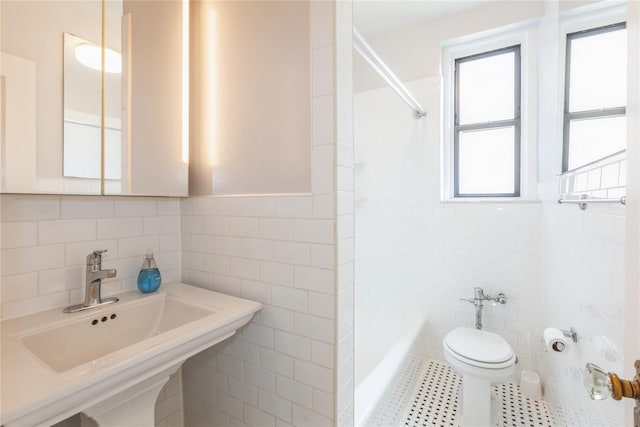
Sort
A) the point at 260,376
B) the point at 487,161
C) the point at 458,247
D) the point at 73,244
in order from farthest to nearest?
the point at 487,161 < the point at 458,247 < the point at 260,376 < the point at 73,244

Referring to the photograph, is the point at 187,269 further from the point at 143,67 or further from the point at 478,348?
the point at 478,348

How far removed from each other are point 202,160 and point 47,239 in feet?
2.02

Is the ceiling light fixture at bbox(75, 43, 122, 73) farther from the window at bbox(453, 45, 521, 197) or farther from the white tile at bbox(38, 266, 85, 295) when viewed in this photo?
the window at bbox(453, 45, 521, 197)

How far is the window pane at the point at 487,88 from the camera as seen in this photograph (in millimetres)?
2211

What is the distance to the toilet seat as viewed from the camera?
1.55 metres

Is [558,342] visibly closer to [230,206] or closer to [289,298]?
[289,298]

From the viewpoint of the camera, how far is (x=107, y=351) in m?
0.98

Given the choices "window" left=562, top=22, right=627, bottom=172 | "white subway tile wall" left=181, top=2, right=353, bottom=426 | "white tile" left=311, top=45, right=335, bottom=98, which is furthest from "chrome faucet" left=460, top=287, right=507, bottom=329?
"white tile" left=311, top=45, right=335, bottom=98

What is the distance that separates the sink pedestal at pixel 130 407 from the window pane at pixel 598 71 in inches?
62.4

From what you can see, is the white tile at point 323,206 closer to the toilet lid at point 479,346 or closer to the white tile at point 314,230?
the white tile at point 314,230

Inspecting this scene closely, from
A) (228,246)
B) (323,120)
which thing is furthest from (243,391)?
(323,120)

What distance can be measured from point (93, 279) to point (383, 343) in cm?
201

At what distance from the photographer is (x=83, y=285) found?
1071 millimetres

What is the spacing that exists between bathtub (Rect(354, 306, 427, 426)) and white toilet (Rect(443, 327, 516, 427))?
315 millimetres
